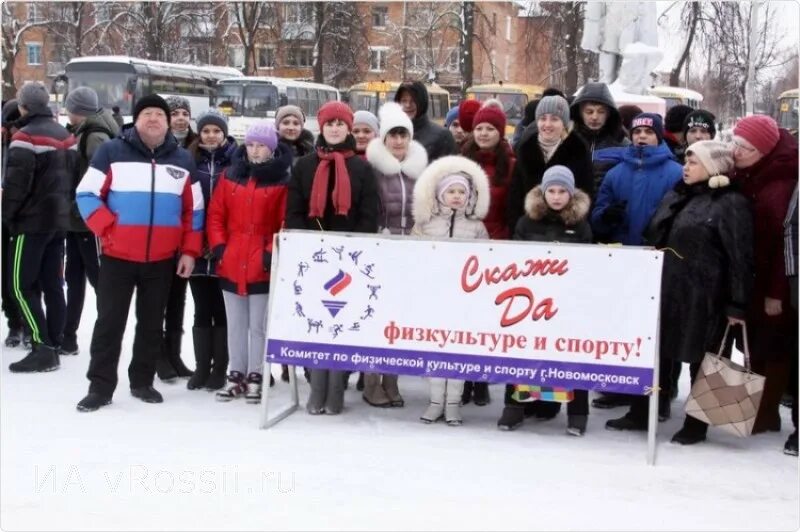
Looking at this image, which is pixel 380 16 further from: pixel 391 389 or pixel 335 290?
pixel 335 290

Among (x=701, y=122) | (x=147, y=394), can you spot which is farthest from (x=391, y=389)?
(x=701, y=122)

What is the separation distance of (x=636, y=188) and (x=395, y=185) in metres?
1.56

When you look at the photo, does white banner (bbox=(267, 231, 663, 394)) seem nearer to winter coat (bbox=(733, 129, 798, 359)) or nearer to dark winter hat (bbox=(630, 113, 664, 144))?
winter coat (bbox=(733, 129, 798, 359))

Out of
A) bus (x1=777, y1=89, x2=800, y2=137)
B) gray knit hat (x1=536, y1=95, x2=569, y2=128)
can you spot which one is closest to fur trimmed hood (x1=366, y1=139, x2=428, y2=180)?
gray knit hat (x1=536, y1=95, x2=569, y2=128)

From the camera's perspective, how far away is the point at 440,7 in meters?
43.1

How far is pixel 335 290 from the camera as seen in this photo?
19.8 ft

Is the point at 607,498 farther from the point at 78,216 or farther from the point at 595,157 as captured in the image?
the point at 78,216

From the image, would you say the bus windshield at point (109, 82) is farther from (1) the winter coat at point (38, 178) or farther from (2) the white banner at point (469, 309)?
(2) the white banner at point (469, 309)

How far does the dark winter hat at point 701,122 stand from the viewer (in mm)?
7209

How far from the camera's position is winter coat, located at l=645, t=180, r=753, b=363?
19.0ft

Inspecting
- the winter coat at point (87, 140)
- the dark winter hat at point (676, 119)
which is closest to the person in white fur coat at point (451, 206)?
the dark winter hat at point (676, 119)

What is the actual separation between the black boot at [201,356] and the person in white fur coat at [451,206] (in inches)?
68.5

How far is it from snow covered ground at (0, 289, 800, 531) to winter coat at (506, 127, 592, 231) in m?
1.43

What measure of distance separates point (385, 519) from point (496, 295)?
1.67 meters
